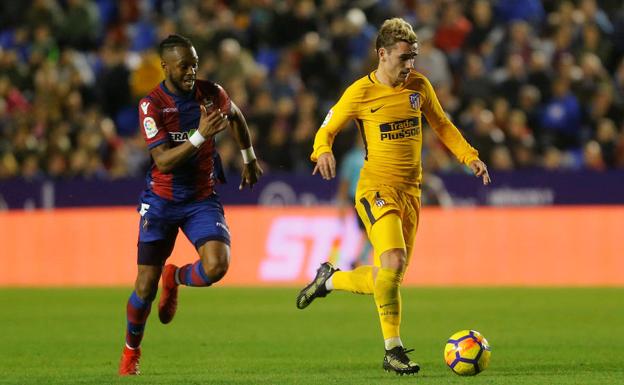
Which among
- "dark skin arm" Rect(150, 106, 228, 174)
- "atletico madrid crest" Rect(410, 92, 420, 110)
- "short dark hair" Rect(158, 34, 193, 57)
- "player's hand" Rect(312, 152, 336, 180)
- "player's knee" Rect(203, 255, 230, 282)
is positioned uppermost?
"short dark hair" Rect(158, 34, 193, 57)

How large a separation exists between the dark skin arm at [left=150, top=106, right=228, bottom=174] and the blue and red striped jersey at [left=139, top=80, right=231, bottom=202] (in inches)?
3.6

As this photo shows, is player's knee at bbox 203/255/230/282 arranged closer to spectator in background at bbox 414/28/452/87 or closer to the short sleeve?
the short sleeve

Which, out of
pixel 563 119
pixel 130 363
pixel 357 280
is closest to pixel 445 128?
pixel 357 280

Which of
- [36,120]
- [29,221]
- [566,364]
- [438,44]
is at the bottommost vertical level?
[566,364]

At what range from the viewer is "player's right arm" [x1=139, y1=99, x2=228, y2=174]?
8906 millimetres

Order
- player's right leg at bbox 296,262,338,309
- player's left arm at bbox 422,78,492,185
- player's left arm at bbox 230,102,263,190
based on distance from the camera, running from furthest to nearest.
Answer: player's right leg at bbox 296,262,338,309, player's left arm at bbox 230,102,263,190, player's left arm at bbox 422,78,492,185

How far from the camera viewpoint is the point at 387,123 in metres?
9.49

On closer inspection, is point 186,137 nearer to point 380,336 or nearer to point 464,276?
point 380,336

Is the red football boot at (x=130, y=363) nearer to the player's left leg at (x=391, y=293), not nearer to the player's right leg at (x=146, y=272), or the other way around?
the player's right leg at (x=146, y=272)

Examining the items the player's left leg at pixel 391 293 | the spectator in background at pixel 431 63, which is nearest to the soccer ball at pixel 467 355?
the player's left leg at pixel 391 293

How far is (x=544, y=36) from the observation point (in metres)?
22.4

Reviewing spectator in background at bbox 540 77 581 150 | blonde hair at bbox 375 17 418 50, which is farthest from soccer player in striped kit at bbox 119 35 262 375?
spectator in background at bbox 540 77 581 150

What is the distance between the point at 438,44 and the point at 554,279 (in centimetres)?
546

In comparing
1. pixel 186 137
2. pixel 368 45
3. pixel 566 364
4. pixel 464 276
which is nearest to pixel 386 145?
pixel 186 137
